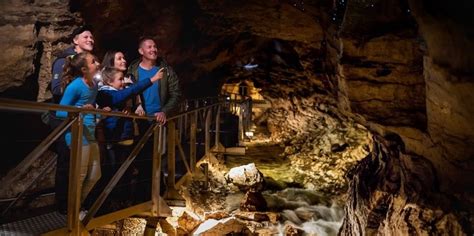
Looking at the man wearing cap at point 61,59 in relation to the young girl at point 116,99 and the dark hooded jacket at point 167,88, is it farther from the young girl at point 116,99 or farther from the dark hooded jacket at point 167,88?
the dark hooded jacket at point 167,88

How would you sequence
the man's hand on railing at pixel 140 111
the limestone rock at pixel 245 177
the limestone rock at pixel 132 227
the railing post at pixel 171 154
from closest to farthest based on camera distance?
the man's hand on railing at pixel 140 111, the railing post at pixel 171 154, the limestone rock at pixel 132 227, the limestone rock at pixel 245 177

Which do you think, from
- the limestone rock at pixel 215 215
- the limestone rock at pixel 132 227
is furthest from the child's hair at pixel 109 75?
the limestone rock at pixel 215 215

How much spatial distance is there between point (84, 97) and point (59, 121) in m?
0.33

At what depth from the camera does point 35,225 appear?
317cm

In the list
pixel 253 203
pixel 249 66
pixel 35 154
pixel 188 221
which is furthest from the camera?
pixel 249 66

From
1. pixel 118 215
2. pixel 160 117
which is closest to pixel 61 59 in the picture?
pixel 160 117

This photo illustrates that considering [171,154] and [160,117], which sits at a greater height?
[160,117]

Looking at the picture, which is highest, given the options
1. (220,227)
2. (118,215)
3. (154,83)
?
(154,83)

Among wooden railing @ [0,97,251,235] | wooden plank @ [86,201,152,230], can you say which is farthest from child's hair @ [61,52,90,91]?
wooden plank @ [86,201,152,230]

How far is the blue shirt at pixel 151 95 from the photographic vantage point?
4.75 metres

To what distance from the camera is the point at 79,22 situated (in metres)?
6.62

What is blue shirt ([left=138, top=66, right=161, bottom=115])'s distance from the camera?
187 inches

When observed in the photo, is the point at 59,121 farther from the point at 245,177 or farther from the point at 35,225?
→ the point at 245,177

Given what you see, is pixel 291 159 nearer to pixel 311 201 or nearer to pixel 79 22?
pixel 311 201
